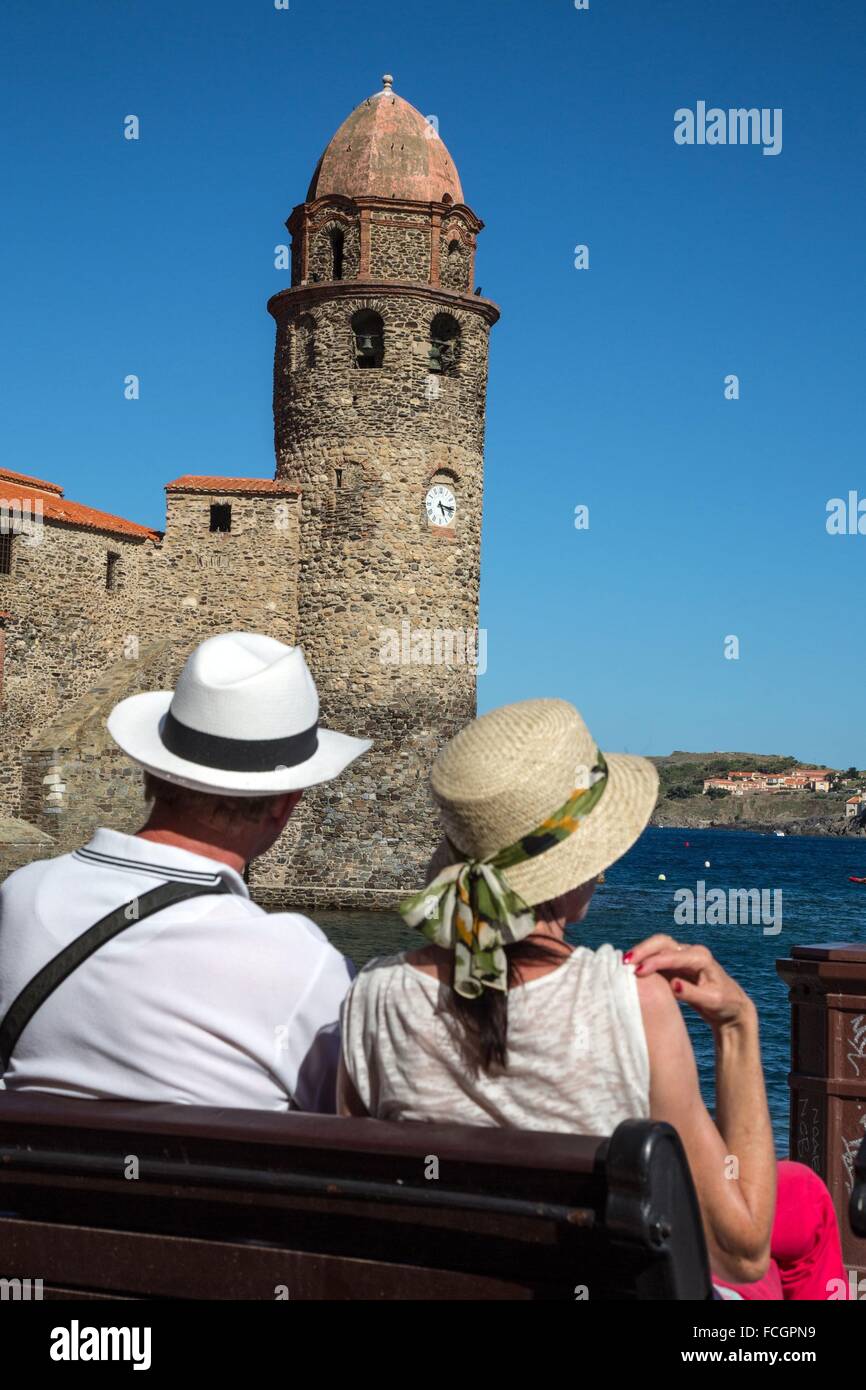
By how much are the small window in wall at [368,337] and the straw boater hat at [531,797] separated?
22.8 metres

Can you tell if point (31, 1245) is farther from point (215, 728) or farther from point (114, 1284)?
point (215, 728)

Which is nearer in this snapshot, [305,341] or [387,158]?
[387,158]

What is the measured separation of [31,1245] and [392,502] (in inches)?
889

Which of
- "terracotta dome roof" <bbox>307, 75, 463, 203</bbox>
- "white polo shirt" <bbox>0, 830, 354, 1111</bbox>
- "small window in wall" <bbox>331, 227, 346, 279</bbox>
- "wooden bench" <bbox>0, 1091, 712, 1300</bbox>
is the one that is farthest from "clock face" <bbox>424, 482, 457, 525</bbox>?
"wooden bench" <bbox>0, 1091, 712, 1300</bbox>

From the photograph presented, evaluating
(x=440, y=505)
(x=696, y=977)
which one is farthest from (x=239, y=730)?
(x=440, y=505)

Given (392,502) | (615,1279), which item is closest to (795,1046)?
(615,1279)

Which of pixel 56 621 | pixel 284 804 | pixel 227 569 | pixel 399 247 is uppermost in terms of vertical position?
pixel 399 247

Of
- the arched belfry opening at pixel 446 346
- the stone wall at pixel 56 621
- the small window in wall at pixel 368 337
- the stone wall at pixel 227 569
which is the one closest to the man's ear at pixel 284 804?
the stone wall at pixel 56 621

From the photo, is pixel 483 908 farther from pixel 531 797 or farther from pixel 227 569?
pixel 227 569

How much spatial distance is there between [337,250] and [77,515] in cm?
607

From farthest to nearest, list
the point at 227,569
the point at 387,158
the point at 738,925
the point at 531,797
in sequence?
the point at 738,925
the point at 227,569
the point at 387,158
the point at 531,797

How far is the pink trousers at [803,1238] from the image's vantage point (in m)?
2.78

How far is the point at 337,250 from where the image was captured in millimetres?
25000
